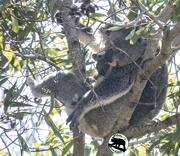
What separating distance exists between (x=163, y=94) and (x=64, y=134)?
138 centimetres

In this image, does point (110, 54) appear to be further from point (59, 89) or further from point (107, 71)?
point (59, 89)

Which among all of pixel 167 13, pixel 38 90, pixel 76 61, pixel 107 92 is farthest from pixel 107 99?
pixel 167 13

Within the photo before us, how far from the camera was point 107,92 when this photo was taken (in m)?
3.08

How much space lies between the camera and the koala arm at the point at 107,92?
2.92 m

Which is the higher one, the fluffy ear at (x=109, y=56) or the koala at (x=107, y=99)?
the fluffy ear at (x=109, y=56)

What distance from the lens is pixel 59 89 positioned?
3.39 metres

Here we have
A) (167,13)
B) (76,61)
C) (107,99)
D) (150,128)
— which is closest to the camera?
(167,13)

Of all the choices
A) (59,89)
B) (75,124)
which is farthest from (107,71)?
(75,124)

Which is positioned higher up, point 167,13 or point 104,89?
point 167,13

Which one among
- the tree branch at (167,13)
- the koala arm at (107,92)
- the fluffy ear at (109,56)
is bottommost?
the koala arm at (107,92)

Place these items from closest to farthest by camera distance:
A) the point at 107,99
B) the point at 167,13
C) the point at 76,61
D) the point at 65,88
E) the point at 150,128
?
the point at 167,13, the point at 150,128, the point at 76,61, the point at 107,99, the point at 65,88

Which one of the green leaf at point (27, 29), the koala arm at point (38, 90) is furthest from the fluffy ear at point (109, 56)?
the green leaf at point (27, 29)

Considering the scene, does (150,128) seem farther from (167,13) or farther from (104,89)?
(167,13)

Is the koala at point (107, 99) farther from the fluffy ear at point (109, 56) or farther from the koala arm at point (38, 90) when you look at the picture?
the koala arm at point (38, 90)
